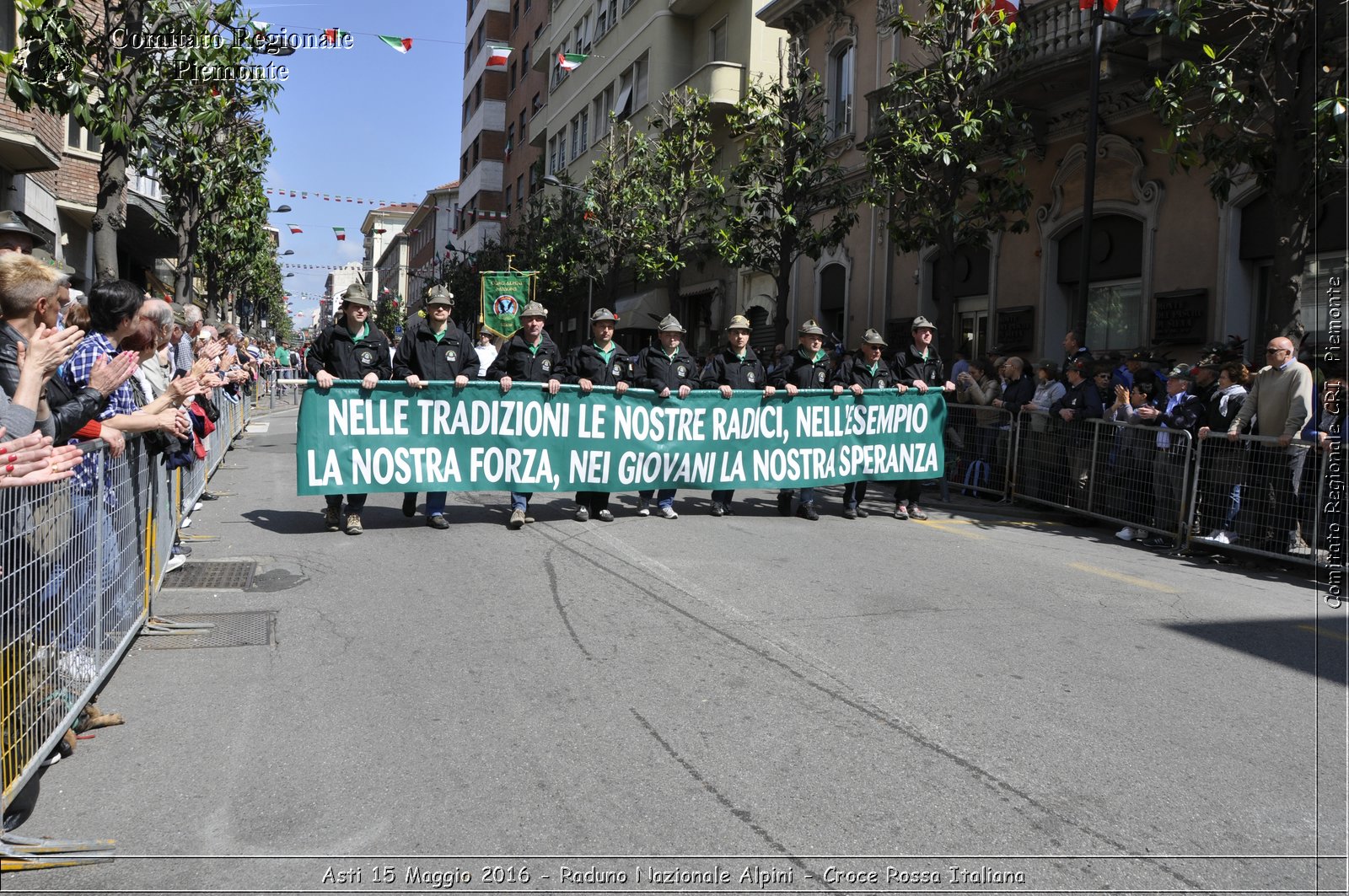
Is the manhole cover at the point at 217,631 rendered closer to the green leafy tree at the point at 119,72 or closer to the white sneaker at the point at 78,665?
the white sneaker at the point at 78,665

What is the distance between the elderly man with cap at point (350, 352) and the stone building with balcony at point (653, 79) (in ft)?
60.3

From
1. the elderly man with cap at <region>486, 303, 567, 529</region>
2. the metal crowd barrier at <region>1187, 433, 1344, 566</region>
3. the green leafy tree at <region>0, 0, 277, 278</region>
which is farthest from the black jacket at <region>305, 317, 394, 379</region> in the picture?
the metal crowd barrier at <region>1187, 433, 1344, 566</region>

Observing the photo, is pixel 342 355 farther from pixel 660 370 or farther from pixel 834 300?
pixel 834 300

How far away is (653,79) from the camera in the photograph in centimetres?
3453

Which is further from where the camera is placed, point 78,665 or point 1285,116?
point 1285,116

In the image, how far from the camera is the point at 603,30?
41.1 meters

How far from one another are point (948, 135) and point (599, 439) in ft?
28.2

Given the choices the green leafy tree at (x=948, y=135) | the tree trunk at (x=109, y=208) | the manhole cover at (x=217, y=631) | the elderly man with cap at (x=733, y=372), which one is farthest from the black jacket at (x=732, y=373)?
the tree trunk at (x=109, y=208)

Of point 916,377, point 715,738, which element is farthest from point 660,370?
point 715,738

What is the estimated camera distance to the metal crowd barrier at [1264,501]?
9109mm

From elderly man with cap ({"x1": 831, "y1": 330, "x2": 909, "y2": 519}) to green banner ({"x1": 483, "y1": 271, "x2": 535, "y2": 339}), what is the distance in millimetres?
20130

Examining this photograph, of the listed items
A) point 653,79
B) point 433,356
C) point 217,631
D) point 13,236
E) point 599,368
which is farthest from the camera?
point 653,79

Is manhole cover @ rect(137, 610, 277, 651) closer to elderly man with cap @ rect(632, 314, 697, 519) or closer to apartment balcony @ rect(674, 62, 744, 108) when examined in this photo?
elderly man with cap @ rect(632, 314, 697, 519)

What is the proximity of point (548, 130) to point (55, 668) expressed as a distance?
157ft
